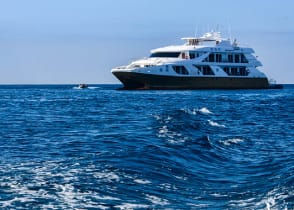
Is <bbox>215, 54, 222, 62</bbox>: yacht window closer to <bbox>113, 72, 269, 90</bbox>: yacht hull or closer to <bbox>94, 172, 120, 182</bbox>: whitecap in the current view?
→ <bbox>113, 72, 269, 90</bbox>: yacht hull

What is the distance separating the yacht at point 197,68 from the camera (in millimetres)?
87750

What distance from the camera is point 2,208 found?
11.9 metres

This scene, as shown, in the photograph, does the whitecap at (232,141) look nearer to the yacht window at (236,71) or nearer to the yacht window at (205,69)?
the yacht window at (205,69)

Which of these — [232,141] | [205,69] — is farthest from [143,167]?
[205,69]

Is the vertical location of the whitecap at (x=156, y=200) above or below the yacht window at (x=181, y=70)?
below

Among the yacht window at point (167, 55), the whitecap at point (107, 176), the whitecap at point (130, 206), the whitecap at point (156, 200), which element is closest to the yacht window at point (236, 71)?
the yacht window at point (167, 55)

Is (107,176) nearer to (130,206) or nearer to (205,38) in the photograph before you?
(130,206)

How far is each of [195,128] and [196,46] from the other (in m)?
67.7

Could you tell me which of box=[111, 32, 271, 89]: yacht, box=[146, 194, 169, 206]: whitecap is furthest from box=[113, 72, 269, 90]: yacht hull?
box=[146, 194, 169, 206]: whitecap

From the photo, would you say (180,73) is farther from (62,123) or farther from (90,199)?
(90,199)

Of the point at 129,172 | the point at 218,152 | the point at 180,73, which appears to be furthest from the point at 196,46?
the point at 129,172

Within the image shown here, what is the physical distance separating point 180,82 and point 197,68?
3.94 metres

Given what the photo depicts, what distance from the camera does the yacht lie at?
87.8 metres

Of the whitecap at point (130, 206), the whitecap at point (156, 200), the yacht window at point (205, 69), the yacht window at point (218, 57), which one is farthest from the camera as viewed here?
the yacht window at point (218, 57)
